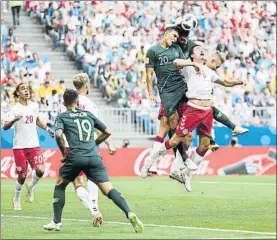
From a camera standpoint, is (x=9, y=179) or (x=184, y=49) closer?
(x=184, y=49)

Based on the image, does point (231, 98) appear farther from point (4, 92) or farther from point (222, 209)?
point (222, 209)

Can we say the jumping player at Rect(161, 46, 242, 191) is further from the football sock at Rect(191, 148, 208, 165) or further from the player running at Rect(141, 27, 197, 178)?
the football sock at Rect(191, 148, 208, 165)

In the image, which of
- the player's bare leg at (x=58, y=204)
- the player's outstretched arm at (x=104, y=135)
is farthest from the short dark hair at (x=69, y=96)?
the player's bare leg at (x=58, y=204)

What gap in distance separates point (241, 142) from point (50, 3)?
9168 millimetres

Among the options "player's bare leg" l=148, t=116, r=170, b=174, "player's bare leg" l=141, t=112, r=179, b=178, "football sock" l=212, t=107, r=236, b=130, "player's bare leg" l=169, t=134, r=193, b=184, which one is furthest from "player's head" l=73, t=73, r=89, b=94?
"football sock" l=212, t=107, r=236, b=130

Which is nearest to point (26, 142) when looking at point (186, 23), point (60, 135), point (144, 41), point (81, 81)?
point (186, 23)

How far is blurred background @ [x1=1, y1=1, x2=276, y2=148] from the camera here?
34.7 metres

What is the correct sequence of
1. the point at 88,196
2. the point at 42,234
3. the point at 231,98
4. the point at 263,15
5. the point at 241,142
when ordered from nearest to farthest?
the point at 42,234 < the point at 88,196 < the point at 241,142 < the point at 231,98 < the point at 263,15

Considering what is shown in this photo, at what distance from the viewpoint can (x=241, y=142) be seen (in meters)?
35.6

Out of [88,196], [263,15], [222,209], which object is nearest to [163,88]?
[222,209]

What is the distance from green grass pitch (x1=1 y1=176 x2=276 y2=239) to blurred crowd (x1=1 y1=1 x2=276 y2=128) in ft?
30.8

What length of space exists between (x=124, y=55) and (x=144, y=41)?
72.6 inches

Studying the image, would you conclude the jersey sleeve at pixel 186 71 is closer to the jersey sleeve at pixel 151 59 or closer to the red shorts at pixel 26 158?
the jersey sleeve at pixel 151 59

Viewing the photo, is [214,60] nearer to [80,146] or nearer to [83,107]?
[83,107]
